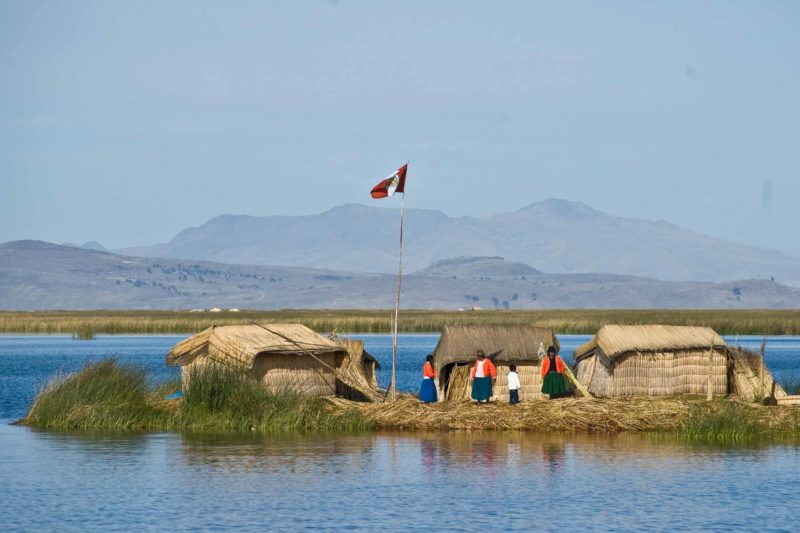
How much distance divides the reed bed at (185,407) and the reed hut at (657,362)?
546cm

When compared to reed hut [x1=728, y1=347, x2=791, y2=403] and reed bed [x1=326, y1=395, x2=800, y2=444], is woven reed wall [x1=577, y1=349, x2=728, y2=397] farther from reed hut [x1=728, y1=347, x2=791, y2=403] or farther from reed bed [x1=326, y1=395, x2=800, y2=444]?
reed bed [x1=326, y1=395, x2=800, y2=444]

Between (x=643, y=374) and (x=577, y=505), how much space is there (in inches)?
424

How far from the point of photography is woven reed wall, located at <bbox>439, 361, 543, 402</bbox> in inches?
1152

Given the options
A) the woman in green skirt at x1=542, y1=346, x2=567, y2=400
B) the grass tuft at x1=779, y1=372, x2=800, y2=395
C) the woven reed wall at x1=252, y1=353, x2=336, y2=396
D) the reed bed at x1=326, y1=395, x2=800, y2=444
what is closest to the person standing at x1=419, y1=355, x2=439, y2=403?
the reed bed at x1=326, y1=395, x2=800, y2=444

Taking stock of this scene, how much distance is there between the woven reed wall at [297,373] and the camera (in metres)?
28.7

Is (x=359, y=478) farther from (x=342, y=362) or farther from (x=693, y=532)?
(x=342, y=362)

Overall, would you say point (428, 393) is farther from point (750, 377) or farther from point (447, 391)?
point (750, 377)

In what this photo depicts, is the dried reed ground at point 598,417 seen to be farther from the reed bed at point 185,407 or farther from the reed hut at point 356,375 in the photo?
the reed hut at point 356,375

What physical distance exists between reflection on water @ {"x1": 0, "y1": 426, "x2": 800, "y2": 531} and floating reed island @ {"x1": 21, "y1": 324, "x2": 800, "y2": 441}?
2.41 feet

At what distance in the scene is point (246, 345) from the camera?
28.6 metres

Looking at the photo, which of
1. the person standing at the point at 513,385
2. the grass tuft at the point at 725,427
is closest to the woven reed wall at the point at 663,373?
the person standing at the point at 513,385

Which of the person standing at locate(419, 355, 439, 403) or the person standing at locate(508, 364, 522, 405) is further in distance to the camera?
the person standing at locate(419, 355, 439, 403)

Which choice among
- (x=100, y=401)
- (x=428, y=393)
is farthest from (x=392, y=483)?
(x=100, y=401)

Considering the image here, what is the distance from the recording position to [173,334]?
319 feet
